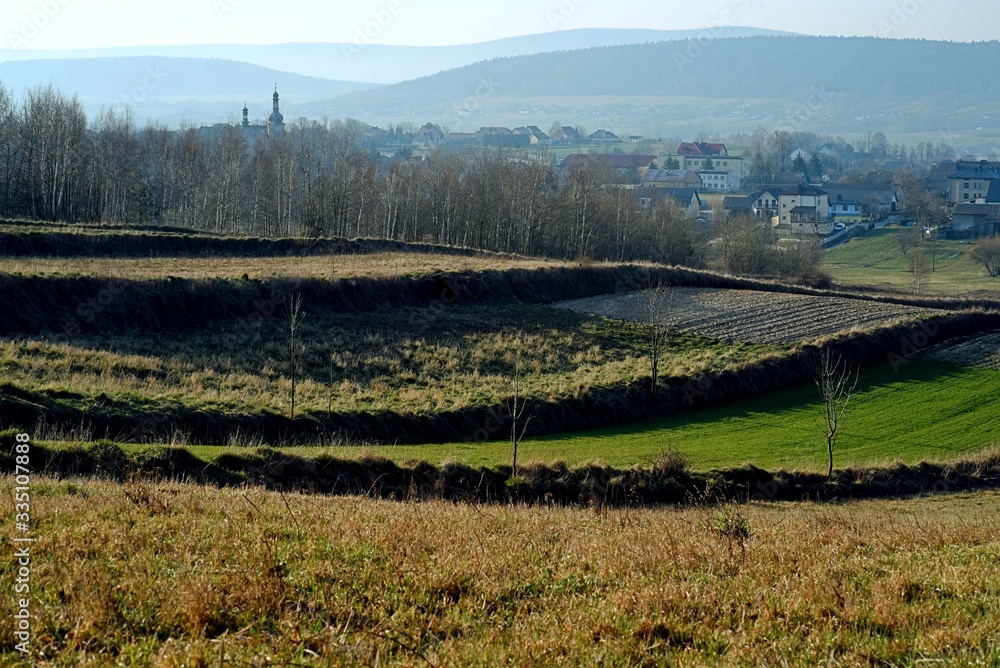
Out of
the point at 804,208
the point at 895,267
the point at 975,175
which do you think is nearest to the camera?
the point at 895,267

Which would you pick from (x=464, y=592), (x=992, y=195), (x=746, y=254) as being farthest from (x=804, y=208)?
(x=464, y=592)

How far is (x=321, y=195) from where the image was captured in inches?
2621

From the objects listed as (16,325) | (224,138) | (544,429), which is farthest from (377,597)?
(224,138)

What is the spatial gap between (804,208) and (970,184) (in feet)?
133

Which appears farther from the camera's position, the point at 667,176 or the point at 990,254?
the point at 667,176

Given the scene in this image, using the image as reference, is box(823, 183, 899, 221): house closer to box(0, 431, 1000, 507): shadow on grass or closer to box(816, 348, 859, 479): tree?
box(816, 348, 859, 479): tree

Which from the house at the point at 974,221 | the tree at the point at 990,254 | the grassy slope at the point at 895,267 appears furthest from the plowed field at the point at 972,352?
the house at the point at 974,221

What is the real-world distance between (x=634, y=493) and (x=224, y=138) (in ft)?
203

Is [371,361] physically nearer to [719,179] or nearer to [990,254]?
[990,254]

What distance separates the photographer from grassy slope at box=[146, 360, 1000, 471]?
22.5 m

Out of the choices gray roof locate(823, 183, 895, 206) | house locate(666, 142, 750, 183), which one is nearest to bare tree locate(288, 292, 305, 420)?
gray roof locate(823, 183, 895, 206)

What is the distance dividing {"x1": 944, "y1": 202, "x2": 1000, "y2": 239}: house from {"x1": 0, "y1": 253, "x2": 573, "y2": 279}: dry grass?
82126 millimetres

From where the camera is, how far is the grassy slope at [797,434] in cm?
2245

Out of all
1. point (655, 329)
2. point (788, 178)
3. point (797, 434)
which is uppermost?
point (788, 178)
